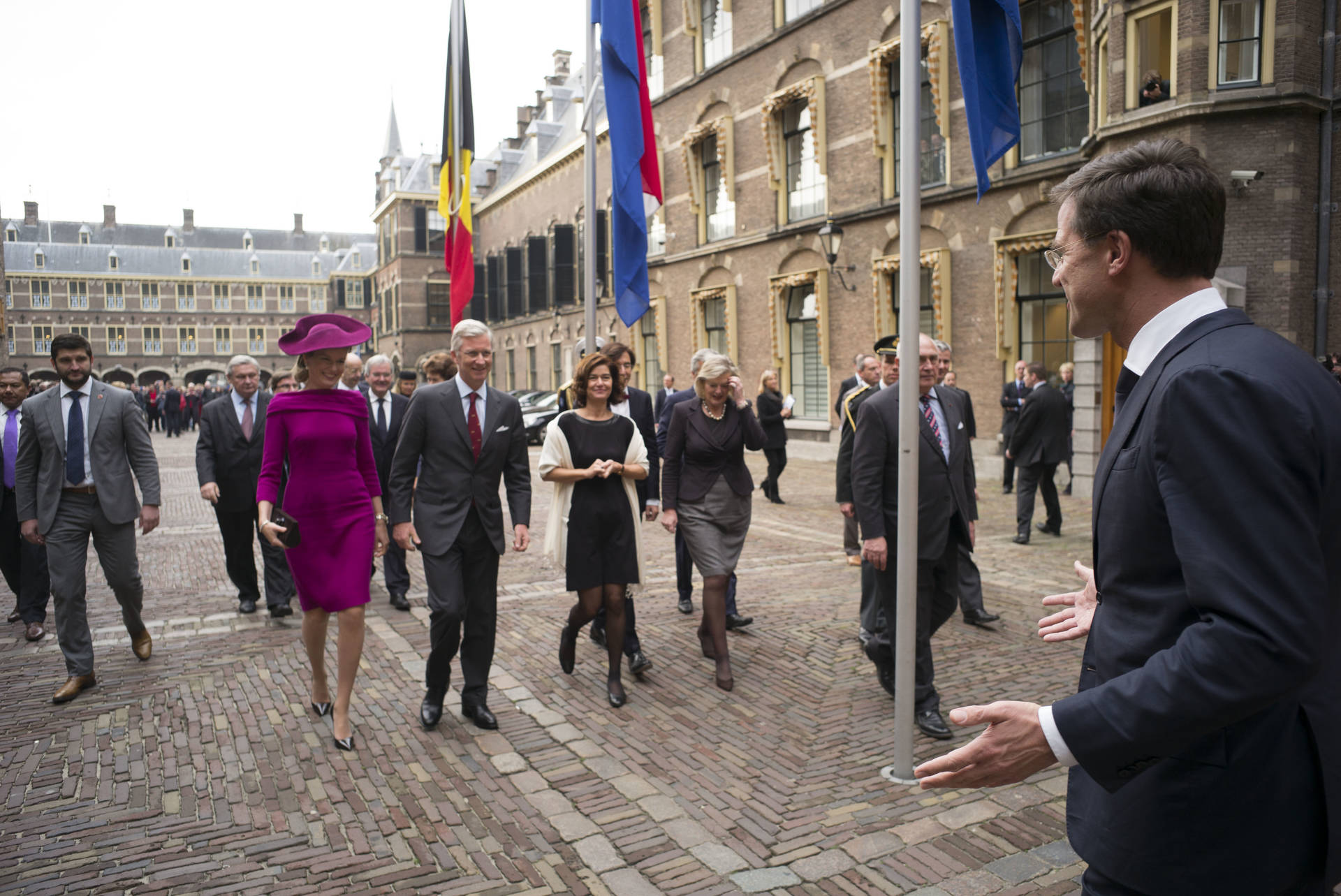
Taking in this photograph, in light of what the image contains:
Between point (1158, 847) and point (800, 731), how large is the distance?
296cm

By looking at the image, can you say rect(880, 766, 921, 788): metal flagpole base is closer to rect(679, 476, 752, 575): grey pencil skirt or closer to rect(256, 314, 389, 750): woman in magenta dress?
rect(679, 476, 752, 575): grey pencil skirt

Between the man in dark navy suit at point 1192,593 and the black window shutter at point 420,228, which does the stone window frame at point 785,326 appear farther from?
the black window shutter at point 420,228

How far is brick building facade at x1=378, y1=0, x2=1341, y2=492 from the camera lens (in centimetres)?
1057

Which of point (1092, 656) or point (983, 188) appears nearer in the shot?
point (1092, 656)

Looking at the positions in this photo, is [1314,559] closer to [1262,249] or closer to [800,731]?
[800,731]

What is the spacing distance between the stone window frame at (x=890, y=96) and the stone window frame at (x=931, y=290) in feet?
4.00

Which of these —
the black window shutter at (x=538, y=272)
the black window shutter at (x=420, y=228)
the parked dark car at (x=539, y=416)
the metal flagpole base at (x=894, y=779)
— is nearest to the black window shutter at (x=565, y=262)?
the black window shutter at (x=538, y=272)

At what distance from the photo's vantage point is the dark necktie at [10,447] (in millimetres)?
6133

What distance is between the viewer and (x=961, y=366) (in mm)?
14914

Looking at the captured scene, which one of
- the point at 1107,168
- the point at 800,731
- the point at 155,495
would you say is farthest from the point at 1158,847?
the point at 155,495

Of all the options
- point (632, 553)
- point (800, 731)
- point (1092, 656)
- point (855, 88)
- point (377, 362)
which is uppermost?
point (855, 88)

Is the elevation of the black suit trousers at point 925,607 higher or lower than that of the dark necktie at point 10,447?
lower

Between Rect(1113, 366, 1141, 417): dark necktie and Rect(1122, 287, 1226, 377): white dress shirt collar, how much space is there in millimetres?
41

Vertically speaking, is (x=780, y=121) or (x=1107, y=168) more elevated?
(x=780, y=121)
